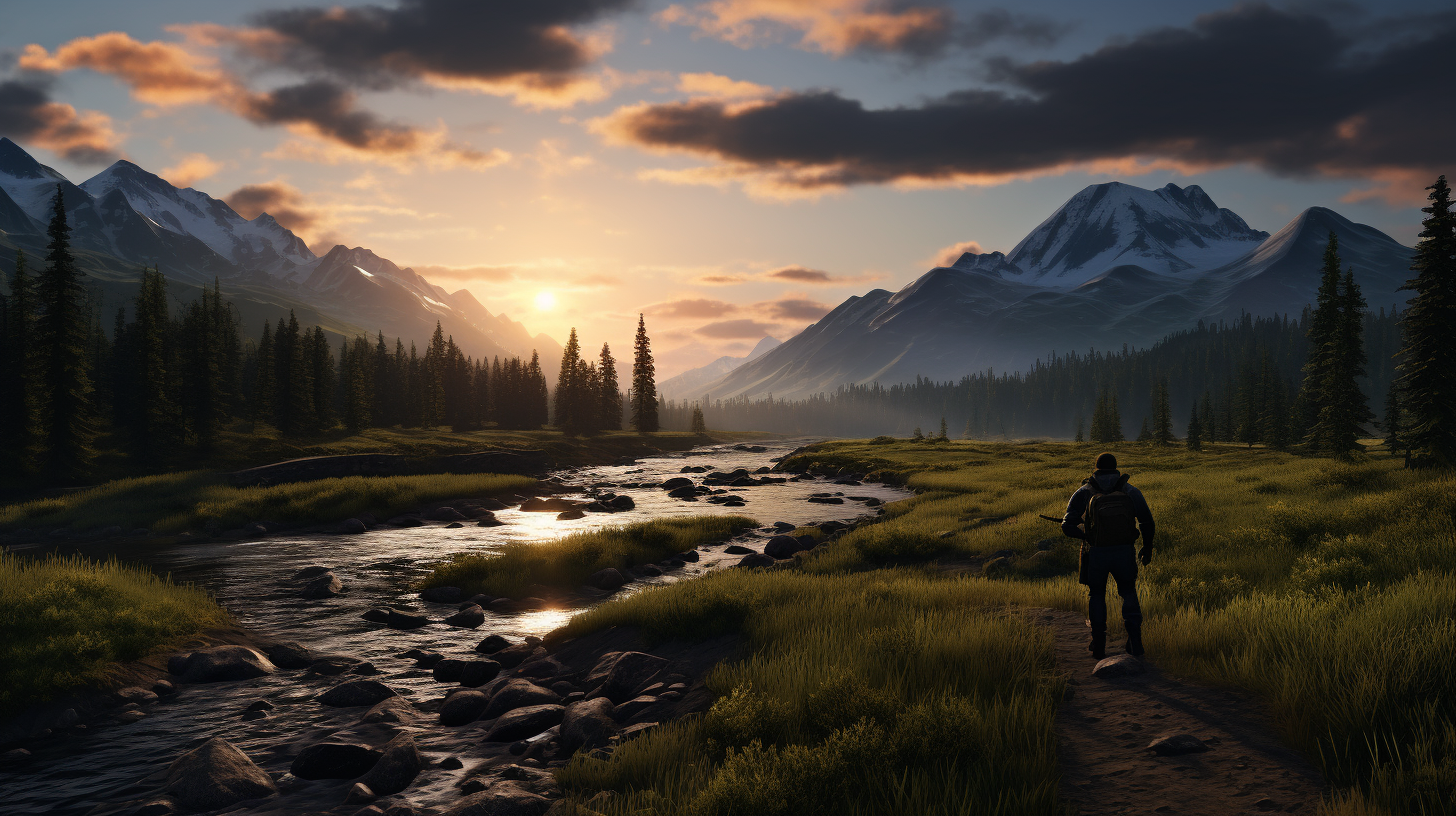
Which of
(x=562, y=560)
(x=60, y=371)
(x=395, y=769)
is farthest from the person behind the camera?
(x=60, y=371)

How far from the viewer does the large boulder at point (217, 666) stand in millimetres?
12523

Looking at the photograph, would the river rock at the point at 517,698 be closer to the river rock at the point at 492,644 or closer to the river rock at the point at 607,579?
the river rock at the point at 492,644

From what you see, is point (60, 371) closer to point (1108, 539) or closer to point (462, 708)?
point (462, 708)

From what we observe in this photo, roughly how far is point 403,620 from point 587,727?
33.0 ft

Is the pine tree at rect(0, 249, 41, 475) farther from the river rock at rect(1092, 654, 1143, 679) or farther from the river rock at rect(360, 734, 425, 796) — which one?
the river rock at rect(1092, 654, 1143, 679)

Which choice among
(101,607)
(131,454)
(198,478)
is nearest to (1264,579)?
(101,607)

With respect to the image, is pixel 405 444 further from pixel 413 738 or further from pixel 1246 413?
pixel 1246 413

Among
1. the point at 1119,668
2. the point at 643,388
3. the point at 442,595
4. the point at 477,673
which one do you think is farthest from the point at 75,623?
the point at 643,388

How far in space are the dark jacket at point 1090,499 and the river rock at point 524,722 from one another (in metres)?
8.07

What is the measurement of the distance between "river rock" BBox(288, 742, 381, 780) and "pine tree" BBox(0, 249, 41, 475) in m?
55.4

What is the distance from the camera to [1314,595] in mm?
9297

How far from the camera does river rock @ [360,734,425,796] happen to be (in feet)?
27.4

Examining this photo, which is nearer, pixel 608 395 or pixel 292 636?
pixel 292 636

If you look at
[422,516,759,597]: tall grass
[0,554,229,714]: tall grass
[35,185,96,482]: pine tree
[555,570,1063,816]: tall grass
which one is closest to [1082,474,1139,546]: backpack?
[555,570,1063,816]: tall grass
